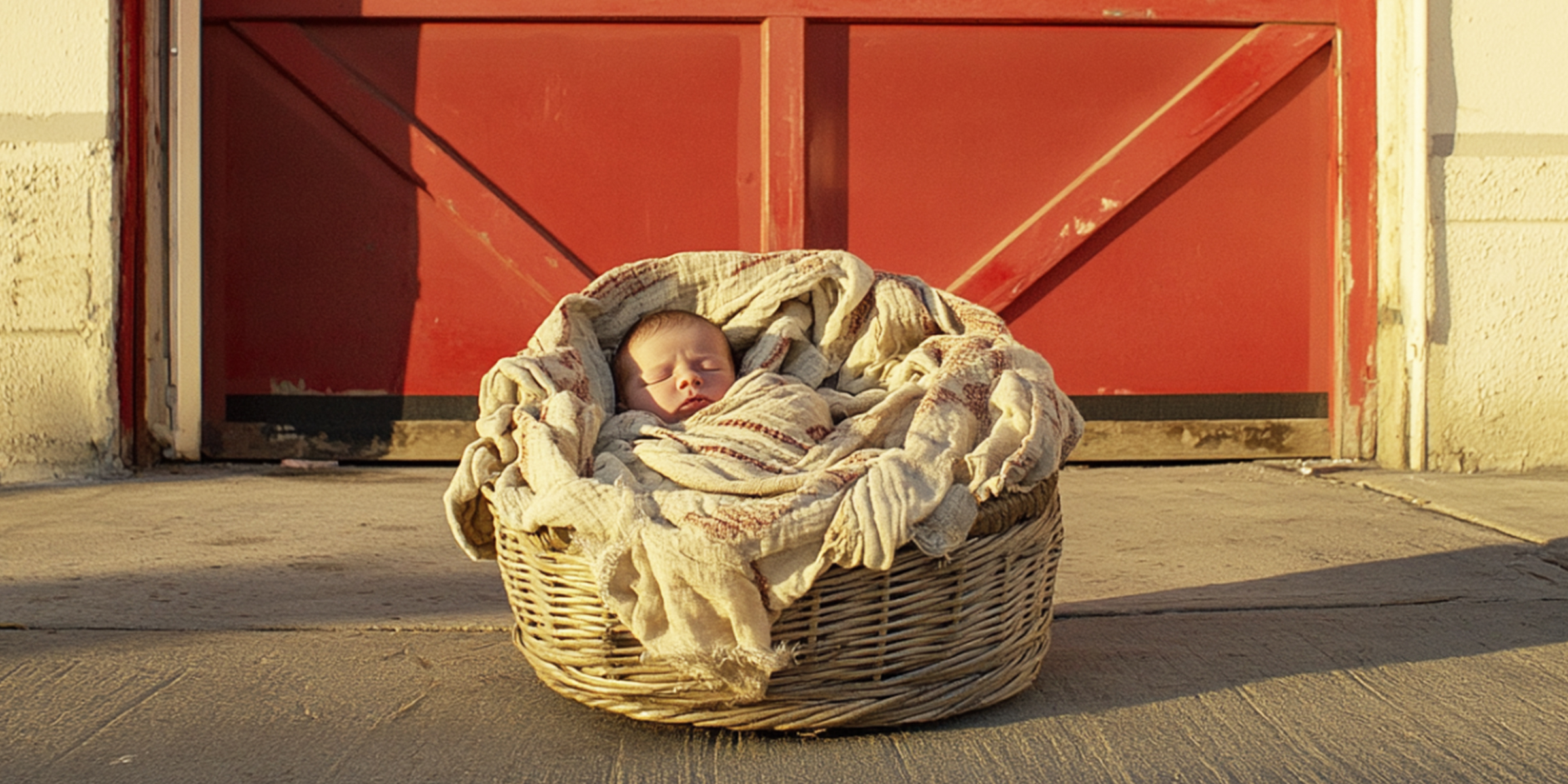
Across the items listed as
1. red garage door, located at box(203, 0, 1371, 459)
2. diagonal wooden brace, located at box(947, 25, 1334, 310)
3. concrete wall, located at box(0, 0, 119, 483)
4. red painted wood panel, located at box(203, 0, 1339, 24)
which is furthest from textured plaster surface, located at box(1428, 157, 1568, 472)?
concrete wall, located at box(0, 0, 119, 483)

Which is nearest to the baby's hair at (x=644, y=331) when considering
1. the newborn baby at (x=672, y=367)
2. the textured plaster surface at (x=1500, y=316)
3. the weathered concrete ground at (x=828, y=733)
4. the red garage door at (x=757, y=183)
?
the newborn baby at (x=672, y=367)

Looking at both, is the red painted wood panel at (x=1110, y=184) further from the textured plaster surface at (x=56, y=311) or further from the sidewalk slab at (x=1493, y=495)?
the textured plaster surface at (x=56, y=311)

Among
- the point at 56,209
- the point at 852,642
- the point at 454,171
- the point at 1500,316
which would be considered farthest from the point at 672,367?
the point at 1500,316

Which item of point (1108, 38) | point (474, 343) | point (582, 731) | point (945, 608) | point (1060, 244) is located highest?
point (1108, 38)

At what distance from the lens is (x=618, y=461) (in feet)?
6.76

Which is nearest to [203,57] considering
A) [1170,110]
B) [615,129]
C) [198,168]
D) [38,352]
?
[198,168]

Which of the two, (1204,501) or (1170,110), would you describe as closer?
(1204,501)

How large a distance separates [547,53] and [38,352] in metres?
1.86

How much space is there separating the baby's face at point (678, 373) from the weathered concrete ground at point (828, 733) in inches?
20.6

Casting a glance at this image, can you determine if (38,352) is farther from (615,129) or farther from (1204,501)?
(1204,501)

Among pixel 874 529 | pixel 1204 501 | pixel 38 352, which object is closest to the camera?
pixel 874 529

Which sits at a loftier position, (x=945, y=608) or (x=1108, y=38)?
(x=1108, y=38)

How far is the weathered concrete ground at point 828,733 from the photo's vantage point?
71.9 inches

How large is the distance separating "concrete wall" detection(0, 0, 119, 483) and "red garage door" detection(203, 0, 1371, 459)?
0.35m
